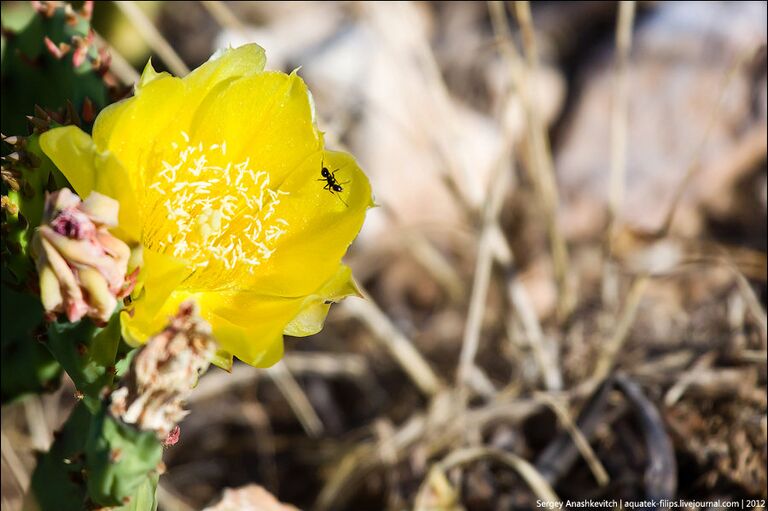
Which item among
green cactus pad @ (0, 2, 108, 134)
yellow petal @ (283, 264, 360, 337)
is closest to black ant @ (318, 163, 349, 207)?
yellow petal @ (283, 264, 360, 337)

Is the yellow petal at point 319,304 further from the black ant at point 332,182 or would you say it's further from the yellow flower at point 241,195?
the black ant at point 332,182

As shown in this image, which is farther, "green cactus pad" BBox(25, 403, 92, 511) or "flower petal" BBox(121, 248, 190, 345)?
"green cactus pad" BBox(25, 403, 92, 511)

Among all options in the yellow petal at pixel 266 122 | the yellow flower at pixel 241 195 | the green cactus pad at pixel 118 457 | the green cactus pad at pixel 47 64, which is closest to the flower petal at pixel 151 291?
the yellow flower at pixel 241 195

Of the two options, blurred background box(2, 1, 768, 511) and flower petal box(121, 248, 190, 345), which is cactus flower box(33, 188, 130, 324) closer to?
flower petal box(121, 248, 190, 345)

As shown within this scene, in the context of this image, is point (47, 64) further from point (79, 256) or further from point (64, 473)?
point (64, 473)

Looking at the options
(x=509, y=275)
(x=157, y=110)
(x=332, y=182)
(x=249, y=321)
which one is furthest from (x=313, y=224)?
(x=509, y=275)
